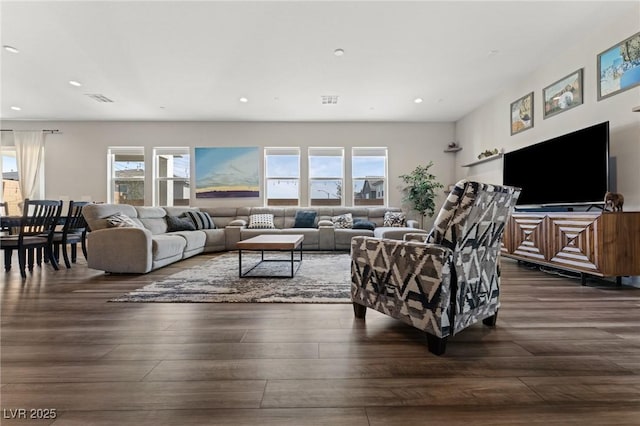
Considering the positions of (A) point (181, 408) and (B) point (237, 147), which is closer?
(A) point (181, 408)

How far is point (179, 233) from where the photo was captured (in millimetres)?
4152

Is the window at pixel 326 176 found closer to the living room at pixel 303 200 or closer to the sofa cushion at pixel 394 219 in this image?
the living room at pixel 303 200

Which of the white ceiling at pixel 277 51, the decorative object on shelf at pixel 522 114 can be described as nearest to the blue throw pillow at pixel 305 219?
the white ceiling at pixel 277 51

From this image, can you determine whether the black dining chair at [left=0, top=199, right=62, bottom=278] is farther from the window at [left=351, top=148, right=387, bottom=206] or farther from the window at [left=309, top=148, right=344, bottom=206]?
the window at [left=351, top=148, right=387, bottom=206]

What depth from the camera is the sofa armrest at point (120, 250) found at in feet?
10.1

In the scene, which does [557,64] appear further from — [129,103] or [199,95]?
[129,103]

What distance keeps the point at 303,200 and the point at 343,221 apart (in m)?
1.24

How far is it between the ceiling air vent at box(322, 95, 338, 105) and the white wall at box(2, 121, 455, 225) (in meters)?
1.11

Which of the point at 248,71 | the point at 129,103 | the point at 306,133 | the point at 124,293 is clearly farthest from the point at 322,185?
the point at 124,293

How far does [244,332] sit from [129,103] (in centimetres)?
527

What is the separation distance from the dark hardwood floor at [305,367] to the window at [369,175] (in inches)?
170

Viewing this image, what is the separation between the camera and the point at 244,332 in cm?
161

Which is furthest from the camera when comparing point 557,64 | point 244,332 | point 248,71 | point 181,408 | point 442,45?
point 248,71

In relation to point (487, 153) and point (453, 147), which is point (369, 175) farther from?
point (487, 153)
